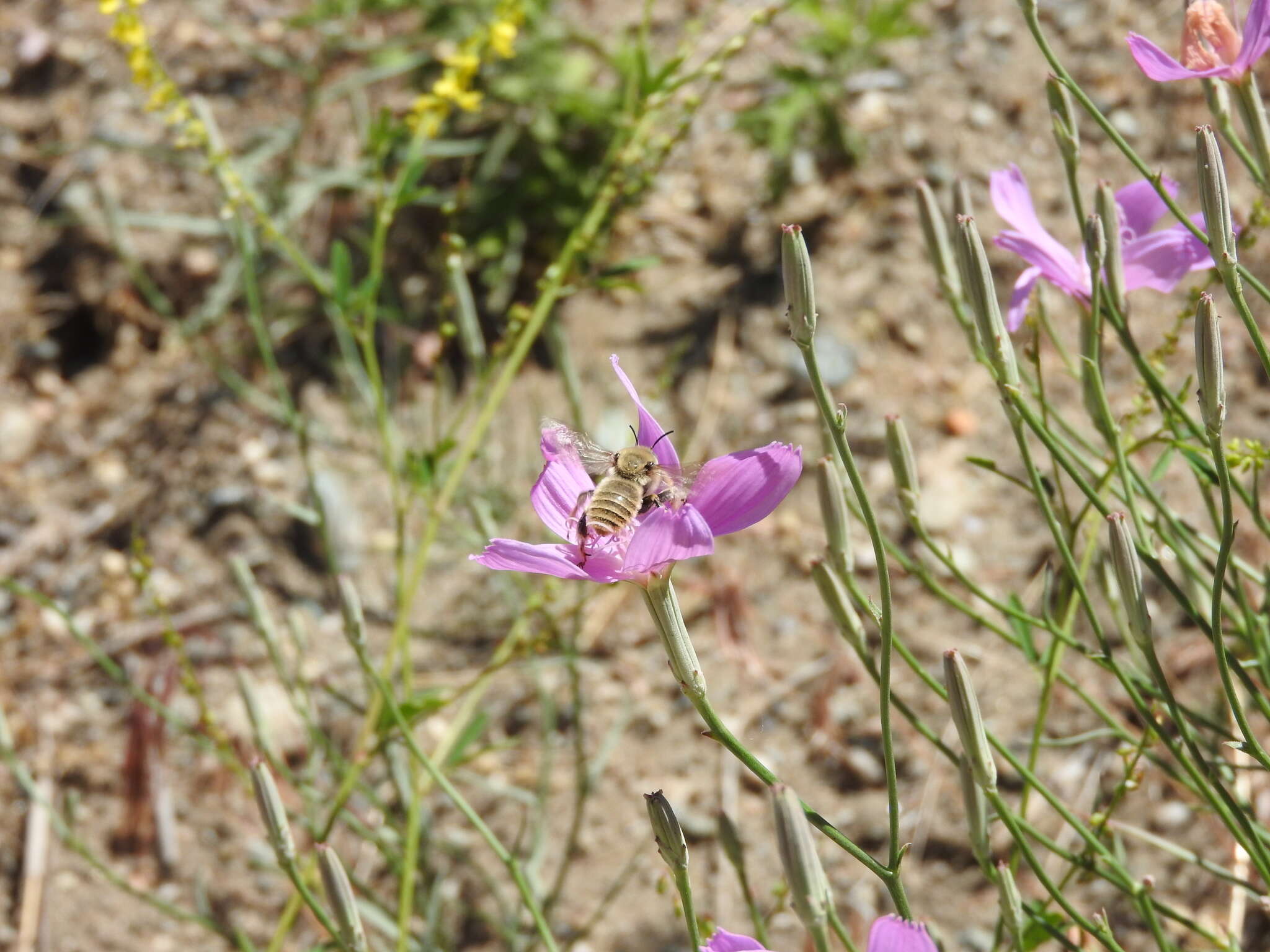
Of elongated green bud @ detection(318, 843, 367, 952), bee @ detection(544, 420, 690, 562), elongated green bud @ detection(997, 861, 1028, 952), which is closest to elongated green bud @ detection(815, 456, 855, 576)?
bee @ detection(544, 420, 690, 562)

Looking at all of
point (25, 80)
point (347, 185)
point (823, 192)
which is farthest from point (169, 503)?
point (823, 192)

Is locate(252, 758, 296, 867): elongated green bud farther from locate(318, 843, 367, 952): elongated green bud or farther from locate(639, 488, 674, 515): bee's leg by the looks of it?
locate(639, 488, 674, 515): bee's leg

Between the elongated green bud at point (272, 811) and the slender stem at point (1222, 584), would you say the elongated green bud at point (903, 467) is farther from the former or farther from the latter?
the elongated green bud at point (272, 811)

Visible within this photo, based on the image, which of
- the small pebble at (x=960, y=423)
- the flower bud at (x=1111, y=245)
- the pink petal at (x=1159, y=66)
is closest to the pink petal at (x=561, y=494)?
the flower bud at (x=1111, y=245)

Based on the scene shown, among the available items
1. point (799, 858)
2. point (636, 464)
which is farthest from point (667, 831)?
point (636, 464)

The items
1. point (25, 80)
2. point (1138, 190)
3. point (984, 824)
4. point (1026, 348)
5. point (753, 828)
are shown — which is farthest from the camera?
point (25, 80)

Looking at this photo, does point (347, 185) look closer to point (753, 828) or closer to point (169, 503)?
point (169, 503)

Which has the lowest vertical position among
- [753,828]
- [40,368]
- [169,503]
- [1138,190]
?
[753,828]
